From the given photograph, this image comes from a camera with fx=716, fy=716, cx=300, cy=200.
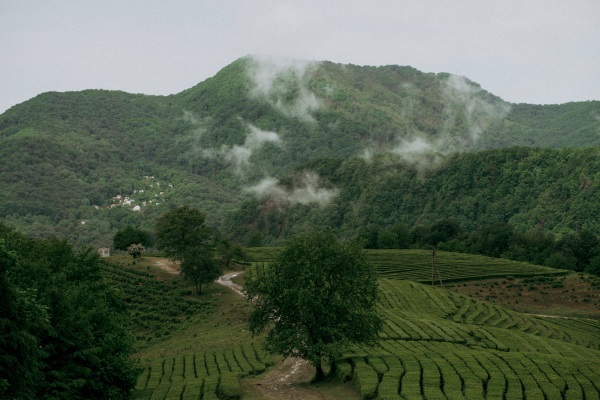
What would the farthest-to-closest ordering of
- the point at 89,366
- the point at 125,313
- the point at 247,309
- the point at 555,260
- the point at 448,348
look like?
the point at 555,260
the point at 247,309
the point at 125,313
the point at 448,348
the point at 89,366

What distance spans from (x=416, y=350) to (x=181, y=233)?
53.4 m

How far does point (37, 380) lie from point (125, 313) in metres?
26.9

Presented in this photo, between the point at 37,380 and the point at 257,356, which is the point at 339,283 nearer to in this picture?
Answer: the point at 257,356

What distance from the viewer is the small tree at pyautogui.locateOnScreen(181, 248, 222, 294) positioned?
291 ft

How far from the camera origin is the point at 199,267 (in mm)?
89000

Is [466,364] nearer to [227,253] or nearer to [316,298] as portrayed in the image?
[316,298]

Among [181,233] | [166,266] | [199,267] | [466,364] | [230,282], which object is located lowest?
[230,282]

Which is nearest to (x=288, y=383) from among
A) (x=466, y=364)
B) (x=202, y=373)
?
(x=202, y=373)

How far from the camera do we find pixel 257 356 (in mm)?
54125

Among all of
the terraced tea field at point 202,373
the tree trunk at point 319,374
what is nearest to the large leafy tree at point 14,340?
the terraced tea field at point 202,373

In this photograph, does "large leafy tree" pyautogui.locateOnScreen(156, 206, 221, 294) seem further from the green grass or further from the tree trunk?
the tree trunk

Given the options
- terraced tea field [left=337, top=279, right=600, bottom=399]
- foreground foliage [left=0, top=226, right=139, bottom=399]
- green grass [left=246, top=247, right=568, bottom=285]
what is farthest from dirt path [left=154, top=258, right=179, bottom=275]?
foreground foliage [left=0, top=226, right=139, bottom=399]

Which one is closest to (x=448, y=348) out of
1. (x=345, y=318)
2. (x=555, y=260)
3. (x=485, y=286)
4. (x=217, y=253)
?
(x=345, y=318)

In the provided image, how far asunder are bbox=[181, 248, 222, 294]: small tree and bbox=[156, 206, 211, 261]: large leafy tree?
6.33 meters
